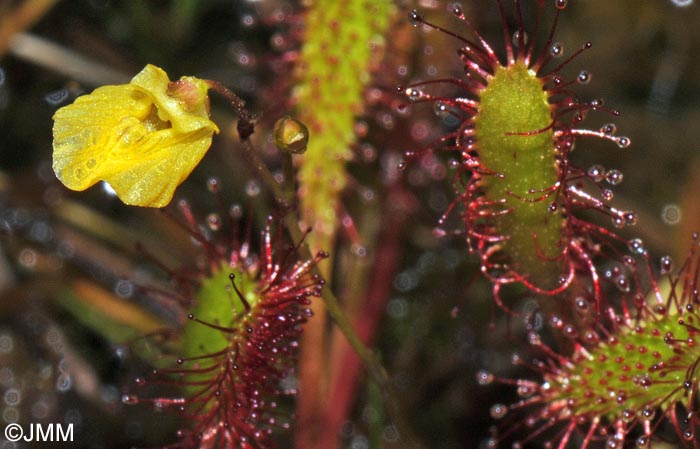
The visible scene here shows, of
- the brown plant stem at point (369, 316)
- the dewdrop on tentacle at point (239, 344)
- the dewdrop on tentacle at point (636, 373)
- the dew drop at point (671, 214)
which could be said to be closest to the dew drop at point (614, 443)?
the dewdrop on tentacle at point (636, 373)

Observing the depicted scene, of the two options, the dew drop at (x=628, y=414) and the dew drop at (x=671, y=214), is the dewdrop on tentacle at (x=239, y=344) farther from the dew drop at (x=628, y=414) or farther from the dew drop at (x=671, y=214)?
the dew drop at (x=671, y=214)

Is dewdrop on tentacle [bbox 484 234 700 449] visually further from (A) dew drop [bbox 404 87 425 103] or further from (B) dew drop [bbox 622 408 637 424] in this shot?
(A) dew drop [bbox 404 87 425 103]

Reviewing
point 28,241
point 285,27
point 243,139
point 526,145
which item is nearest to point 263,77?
point 285,27

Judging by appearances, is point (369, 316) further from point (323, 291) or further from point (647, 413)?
point (647, 413)

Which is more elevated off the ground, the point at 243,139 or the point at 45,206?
the point at 243,139

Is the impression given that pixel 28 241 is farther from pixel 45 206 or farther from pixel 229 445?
pixel 229 445

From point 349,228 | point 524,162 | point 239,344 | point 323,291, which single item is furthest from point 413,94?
point 349,228

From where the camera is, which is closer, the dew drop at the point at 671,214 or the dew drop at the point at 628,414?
the dew drop at the point at 628,414
